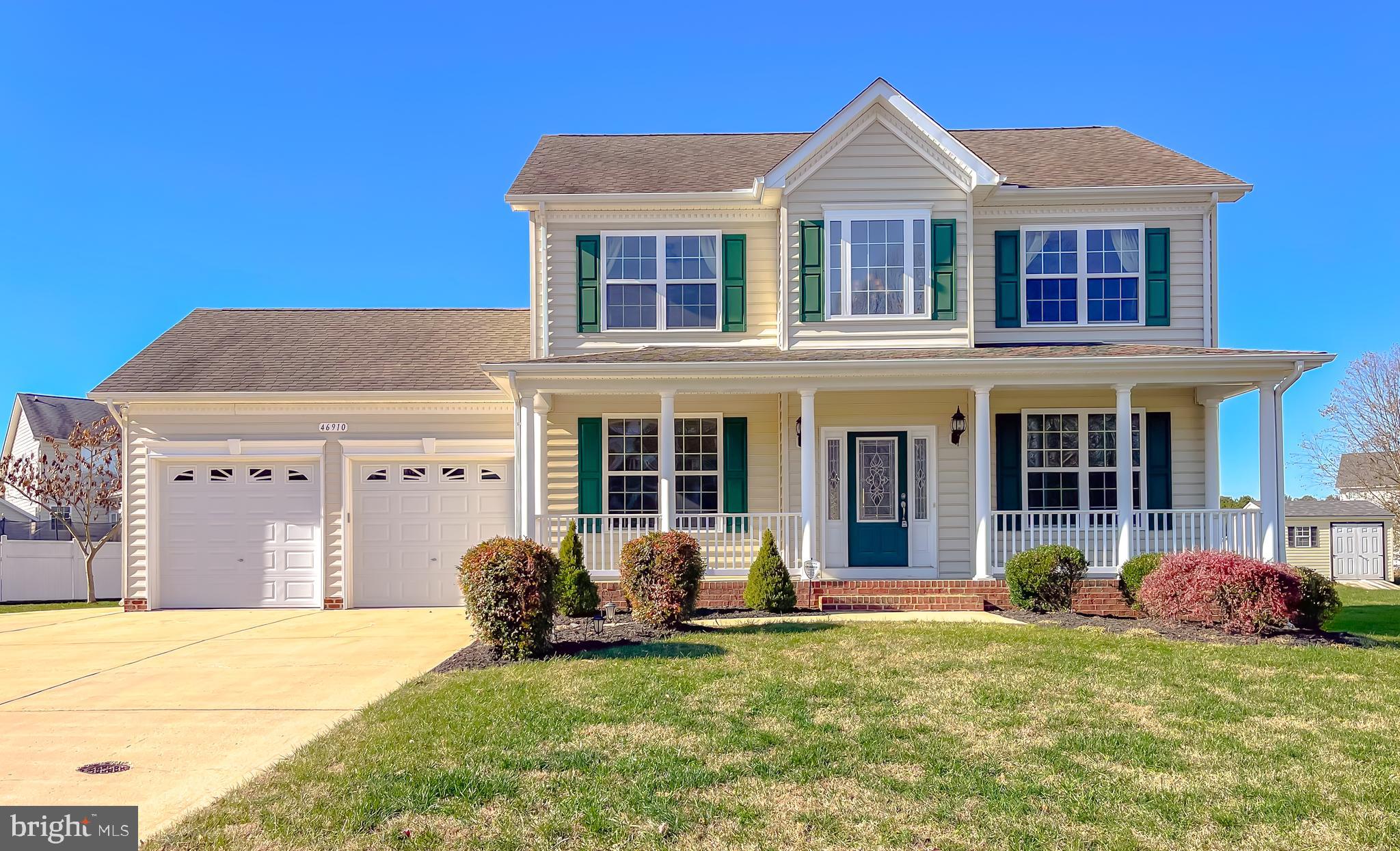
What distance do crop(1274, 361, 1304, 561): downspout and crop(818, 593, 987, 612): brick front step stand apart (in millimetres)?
3714

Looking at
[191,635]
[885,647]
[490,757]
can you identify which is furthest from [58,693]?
[885,647]

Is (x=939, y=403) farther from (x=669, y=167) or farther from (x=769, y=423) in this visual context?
(x=669, y=167)

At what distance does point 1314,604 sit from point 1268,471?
2665 millimetres

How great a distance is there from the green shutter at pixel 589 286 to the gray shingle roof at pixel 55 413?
20.3 m

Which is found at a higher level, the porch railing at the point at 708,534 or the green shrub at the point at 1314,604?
the porch railing at the point at 708,534

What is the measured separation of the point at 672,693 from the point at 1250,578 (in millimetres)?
6295

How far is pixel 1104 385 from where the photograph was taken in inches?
497

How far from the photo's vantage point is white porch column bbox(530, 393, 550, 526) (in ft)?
43.2

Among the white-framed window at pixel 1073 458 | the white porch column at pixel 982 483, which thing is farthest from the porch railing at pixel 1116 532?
the white-framed window at pixel 1073 458

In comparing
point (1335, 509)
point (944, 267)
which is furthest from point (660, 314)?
point (1335, 509)

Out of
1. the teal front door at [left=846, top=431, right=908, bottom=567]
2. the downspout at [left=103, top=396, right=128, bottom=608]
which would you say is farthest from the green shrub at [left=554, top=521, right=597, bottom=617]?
the downspout at [left=103, top=396, right=128, bottom=608]

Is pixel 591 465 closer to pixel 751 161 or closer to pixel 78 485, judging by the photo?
pixel 751 161

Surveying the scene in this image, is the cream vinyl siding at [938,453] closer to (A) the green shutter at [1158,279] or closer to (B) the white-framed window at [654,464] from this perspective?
(B) the white-framed window at [654,464]

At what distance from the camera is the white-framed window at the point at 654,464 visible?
567 inches
